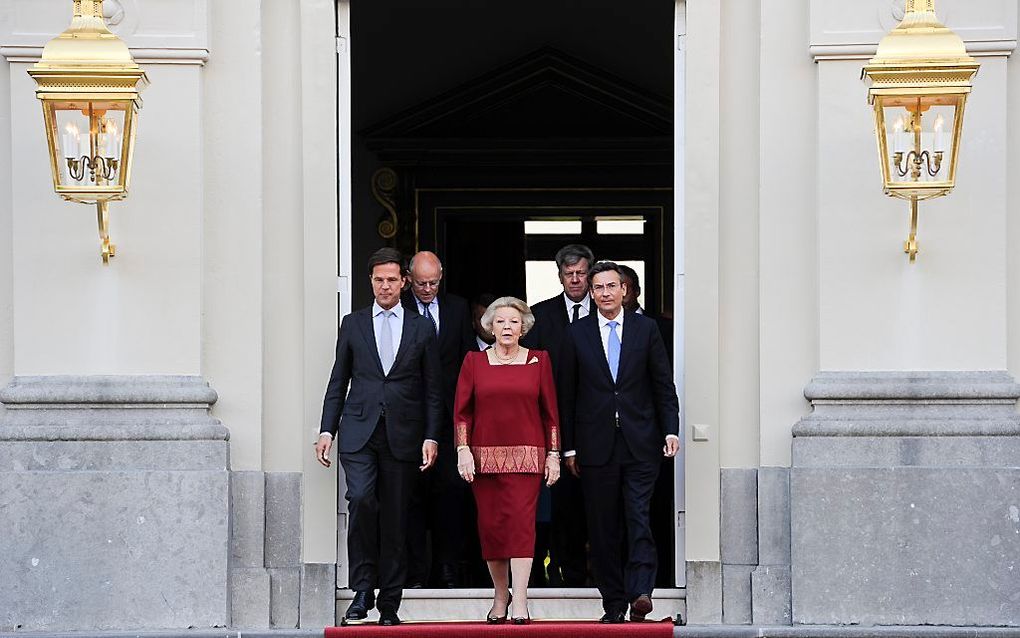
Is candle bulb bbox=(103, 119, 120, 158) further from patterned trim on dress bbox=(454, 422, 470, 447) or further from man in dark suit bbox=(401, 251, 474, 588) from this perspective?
patterned trim on dress bbox=(454, 422, 470, 447)

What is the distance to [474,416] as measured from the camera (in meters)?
10.7

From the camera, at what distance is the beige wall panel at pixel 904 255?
35.1 feet

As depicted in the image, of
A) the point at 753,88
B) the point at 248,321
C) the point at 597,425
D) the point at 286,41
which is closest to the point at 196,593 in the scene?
the point at 248,321

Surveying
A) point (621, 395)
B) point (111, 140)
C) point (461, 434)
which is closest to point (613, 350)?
point (621, 395)

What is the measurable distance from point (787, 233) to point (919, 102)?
1080 millimetres

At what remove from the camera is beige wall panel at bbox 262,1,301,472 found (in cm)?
1103

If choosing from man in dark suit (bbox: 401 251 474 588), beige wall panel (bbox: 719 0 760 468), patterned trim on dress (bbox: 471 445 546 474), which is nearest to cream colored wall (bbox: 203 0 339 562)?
man in dark suit (bbox: 401 251 474 588)

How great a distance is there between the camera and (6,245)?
35.9 ft

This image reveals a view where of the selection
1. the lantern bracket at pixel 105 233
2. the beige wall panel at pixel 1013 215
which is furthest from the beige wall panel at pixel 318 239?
the beige wall panel at pixel 1013 215

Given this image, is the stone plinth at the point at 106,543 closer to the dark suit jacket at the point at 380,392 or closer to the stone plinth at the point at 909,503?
the dark suit jacket at the point at 380,392

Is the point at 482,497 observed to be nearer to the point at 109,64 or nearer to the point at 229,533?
the point at 229,533

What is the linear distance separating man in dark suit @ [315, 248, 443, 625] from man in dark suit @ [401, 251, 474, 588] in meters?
0.46

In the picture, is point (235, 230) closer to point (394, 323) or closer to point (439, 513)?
point (394, 323)

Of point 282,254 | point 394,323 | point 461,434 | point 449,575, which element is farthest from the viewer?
point 449,575
